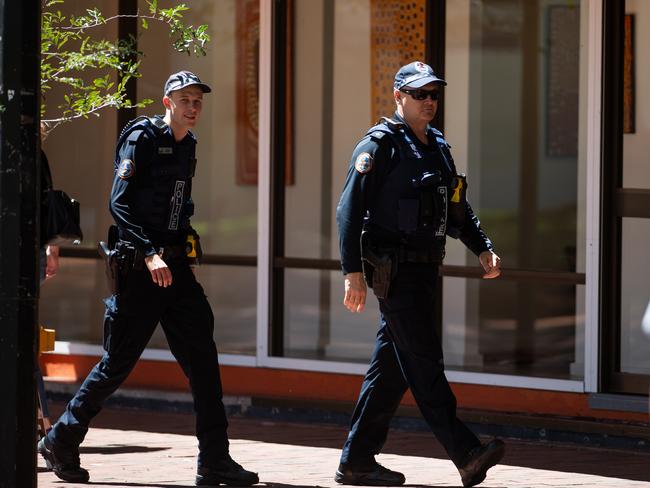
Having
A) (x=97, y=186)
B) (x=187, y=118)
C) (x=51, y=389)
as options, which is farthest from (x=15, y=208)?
(x=97, y=186)

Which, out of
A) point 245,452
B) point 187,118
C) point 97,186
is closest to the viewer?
point 187,118

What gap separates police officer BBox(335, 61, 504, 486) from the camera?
6656 millimetres

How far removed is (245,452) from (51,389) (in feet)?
7.42

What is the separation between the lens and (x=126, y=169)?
6820 millimetres

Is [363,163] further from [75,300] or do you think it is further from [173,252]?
[75,300]

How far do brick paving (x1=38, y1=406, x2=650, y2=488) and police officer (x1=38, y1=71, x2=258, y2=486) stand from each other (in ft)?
0.89

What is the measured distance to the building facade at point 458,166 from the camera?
8.55 metres

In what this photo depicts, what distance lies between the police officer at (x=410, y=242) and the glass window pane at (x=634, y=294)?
6.50 ft

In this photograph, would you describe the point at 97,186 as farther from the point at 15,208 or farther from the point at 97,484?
the point at 15,208

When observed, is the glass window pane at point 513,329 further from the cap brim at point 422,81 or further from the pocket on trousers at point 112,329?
the pocket on trousers at point 112,329

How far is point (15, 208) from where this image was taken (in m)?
5.25

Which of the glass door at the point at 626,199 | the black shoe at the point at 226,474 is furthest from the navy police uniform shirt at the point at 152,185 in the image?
the glass door at the point at 626,199

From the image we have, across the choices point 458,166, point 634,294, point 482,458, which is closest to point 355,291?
point 482,458

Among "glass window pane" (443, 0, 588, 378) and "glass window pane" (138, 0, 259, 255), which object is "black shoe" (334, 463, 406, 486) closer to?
"glass window pane" (443, 0, 588, 378)
